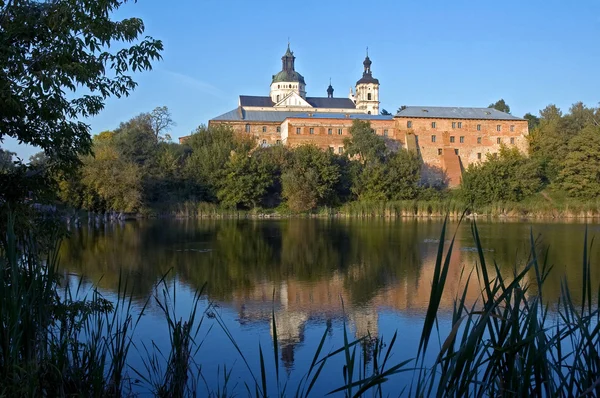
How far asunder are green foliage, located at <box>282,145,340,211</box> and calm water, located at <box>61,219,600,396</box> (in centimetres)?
1434

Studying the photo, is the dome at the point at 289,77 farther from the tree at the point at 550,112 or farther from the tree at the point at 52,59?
the tree at the point at 52,59

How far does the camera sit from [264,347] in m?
6.47

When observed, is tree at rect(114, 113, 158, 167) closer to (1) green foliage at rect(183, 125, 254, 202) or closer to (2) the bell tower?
(1) green foliage at rect(183, 125, 254, 202)

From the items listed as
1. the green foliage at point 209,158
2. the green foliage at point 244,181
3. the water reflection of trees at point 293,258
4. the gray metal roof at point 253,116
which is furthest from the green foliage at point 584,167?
the gray metal roof at point 253,116

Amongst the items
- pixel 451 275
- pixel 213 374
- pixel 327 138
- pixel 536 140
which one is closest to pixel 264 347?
pixel 213 374

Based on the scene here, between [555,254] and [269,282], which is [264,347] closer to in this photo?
[269,282]

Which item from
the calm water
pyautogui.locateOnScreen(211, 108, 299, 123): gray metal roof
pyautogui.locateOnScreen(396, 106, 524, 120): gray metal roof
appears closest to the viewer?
the calm water

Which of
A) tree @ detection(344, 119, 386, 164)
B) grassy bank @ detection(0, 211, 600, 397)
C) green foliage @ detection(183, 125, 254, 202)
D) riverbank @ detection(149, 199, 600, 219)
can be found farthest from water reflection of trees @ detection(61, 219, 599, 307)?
tree @ detection(344, 119, 386, 164)

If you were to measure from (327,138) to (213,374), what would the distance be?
44174mm

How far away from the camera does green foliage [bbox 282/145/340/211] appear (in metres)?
36.3

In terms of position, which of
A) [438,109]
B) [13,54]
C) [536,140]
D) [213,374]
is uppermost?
[438,109]

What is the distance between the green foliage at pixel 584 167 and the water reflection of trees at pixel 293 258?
573 inches

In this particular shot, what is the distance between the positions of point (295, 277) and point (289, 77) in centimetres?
5709

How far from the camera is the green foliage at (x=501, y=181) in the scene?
3688cm
